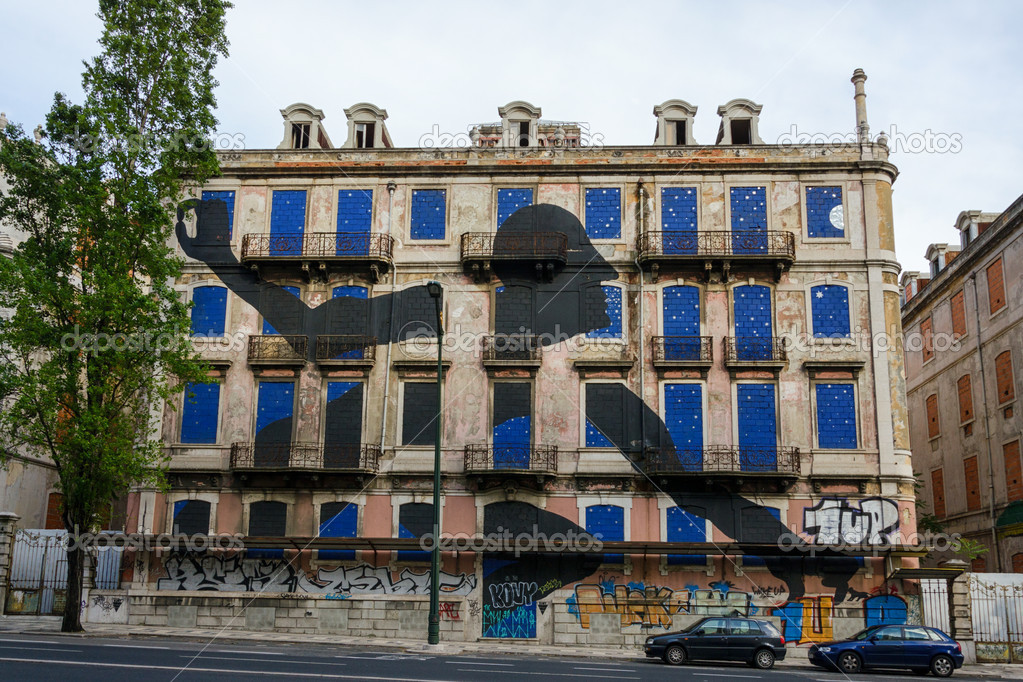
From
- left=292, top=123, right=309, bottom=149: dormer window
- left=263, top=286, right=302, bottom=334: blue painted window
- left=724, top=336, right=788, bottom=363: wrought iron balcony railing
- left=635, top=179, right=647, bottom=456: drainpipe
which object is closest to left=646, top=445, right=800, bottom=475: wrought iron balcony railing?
left=635, top=179, right=647, bottom=456: drainpipe

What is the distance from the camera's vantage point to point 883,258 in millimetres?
29750

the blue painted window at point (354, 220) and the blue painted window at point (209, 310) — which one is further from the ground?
the blue painted window at point (354, 220)

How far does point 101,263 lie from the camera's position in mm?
24969

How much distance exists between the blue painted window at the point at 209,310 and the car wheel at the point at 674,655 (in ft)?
57.3

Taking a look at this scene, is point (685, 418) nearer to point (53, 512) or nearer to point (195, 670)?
point (195, 670)

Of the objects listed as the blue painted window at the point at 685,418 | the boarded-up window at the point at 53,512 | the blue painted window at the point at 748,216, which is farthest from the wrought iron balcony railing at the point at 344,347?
the boarded-up window at the point at 53,512

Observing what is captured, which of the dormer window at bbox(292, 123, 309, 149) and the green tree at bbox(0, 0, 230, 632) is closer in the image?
the green tree at bbox(0, 0, 230, 632)

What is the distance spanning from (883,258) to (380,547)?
18335 millimetres

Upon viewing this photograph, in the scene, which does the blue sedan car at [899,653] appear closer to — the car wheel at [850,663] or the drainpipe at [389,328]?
the car wheel at [850,663]

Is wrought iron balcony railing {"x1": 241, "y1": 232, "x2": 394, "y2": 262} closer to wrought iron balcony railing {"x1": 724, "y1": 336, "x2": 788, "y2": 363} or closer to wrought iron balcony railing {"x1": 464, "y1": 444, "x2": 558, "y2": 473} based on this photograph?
wrought iron balcony railing {"x1": 464, "y1": 444, "x2": 558, "y2": 473}

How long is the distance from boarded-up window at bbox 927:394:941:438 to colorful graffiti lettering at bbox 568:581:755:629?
19228 mm

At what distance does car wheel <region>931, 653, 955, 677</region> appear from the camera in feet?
72.2

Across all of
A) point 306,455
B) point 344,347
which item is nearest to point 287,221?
point 344,347

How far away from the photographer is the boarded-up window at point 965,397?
3831 centimetres
